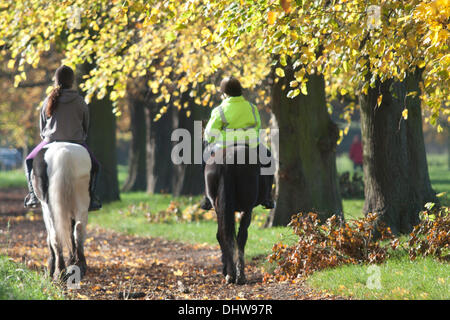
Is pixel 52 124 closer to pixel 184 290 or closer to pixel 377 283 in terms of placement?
pixel 184 290

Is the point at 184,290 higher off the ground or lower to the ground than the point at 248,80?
lower

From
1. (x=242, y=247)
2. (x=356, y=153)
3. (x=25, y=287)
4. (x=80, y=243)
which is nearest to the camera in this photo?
(x=25, y=287)

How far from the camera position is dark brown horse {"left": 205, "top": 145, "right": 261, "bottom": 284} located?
8.00m

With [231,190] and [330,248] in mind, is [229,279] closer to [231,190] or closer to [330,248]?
[231,190]

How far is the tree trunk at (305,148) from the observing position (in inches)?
487

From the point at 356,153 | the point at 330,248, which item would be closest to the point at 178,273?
the point at 330,248

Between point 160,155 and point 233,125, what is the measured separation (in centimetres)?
1506

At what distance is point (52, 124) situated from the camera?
824cm

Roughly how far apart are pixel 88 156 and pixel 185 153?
13272 mm

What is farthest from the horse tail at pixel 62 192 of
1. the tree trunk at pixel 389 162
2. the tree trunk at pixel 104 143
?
the tree trunk at pixel 104 143

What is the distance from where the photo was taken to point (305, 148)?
1242 cm

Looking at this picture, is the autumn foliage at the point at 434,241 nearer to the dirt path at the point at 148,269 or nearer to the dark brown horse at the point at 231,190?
the dirt path at the point at 148,269
